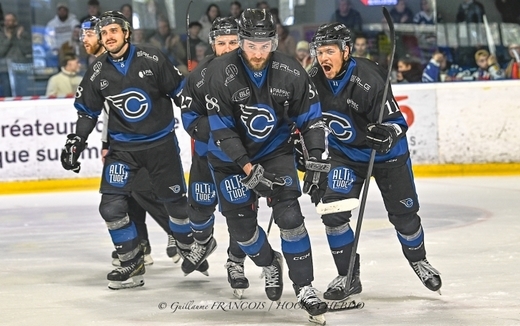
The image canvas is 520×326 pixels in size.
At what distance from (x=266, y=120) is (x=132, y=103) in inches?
49.3

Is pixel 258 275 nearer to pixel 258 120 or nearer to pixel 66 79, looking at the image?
pixel 258 120

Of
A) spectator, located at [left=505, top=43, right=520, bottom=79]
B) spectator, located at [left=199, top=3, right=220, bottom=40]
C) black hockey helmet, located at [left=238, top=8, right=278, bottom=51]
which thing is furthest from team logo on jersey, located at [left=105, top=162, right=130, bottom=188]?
spectator, located at [left=505, top=43, right=520, bottom=79]

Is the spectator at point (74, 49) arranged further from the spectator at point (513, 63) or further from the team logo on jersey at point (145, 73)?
the team logo on jersey at point (145, 73)

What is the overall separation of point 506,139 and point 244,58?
5.20 meters

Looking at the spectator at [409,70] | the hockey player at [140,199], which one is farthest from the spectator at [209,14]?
the hockey player at [140,199]

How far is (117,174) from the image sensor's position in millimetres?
5066

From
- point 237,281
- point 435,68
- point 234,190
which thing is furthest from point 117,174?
point 435,68

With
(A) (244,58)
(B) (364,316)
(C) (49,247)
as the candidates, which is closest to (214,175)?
(A) (244,58)

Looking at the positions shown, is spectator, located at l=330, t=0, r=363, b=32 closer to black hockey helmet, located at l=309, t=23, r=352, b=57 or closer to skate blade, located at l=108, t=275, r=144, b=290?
skate blade, located at l=108, t=275, r=144, b=290

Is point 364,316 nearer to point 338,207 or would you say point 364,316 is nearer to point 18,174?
point 338,207

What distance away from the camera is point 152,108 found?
515 centimetres

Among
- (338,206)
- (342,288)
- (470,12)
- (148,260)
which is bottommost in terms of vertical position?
(148,260)

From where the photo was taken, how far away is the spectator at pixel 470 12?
938 cm

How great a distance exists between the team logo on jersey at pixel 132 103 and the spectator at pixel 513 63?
4900 mm
